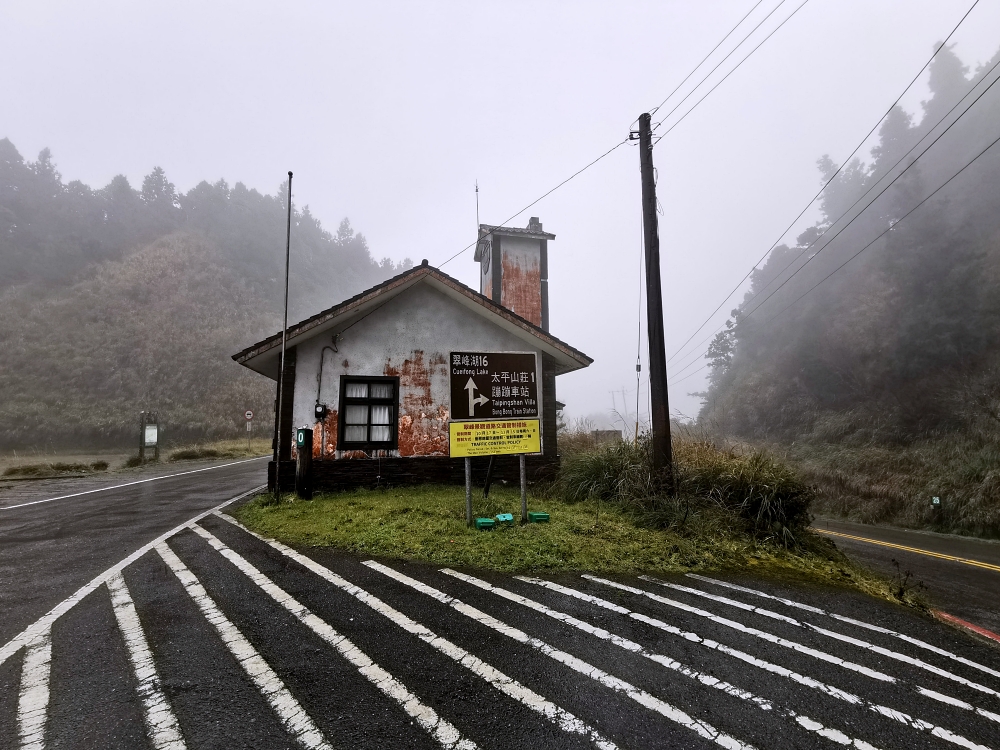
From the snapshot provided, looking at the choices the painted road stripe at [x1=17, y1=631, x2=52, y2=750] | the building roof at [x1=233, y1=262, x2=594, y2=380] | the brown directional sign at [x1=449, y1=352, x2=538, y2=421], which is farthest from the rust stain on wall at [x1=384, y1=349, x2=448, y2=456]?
the painted road stripe at [x1=17, y1=631, x2=52, y2=750]

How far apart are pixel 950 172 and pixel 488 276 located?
136ft

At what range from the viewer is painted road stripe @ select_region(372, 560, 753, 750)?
2.33 m

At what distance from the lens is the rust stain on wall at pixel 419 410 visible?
10156mm

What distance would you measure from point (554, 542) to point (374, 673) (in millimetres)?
3335

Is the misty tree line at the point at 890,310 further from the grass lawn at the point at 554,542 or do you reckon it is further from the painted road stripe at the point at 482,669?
the painted road stripe at the point at 482,669

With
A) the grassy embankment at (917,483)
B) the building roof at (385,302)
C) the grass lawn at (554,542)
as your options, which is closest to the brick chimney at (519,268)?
the building roof at (385,302)

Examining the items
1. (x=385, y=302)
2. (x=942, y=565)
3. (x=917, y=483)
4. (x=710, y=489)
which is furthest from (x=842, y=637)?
(x=917, y=483)

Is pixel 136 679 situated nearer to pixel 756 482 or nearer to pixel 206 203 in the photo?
pixel 756 482

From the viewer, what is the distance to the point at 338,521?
681cm

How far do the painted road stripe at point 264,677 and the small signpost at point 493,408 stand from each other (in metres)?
3.45

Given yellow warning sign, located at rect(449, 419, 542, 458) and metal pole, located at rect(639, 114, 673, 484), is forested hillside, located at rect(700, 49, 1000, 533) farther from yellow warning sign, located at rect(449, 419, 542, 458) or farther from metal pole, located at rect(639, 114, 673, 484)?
yellow warning sign, located at rect(449, 419, 542, 458)

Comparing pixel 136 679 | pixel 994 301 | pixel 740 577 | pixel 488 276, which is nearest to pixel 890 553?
pixel 740 577

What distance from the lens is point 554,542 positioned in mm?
5707

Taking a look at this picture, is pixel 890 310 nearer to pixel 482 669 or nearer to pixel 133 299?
pixel 482 669
